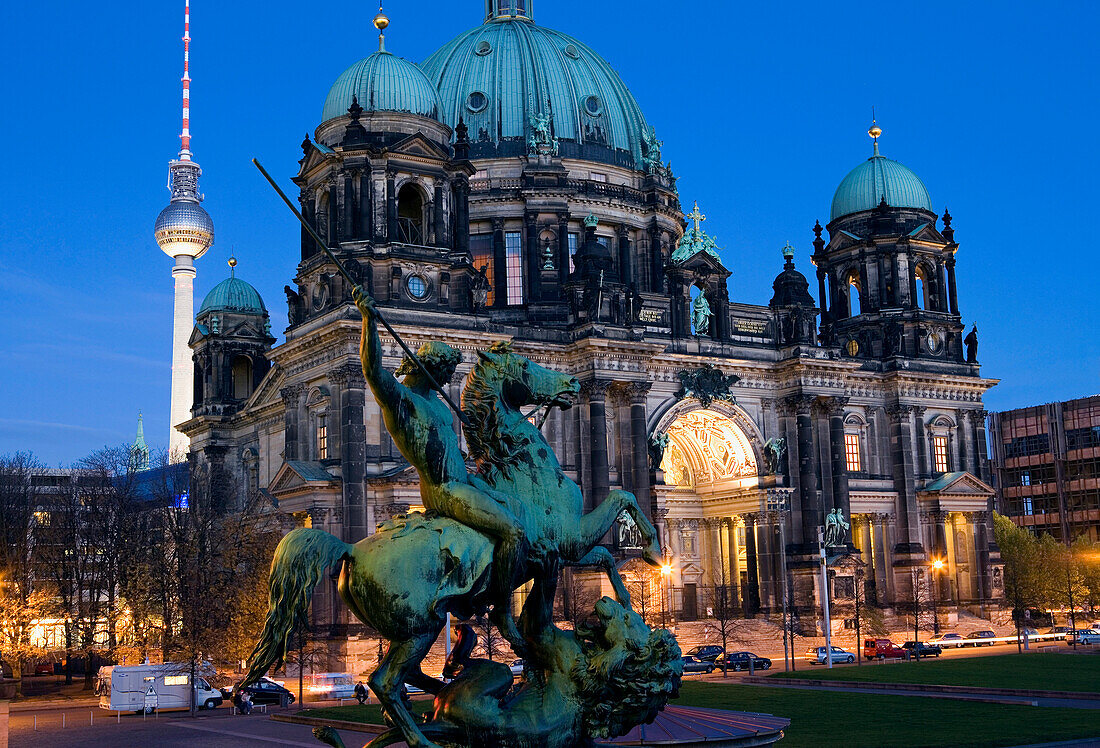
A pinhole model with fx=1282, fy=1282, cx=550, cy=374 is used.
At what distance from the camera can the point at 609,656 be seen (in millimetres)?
13742

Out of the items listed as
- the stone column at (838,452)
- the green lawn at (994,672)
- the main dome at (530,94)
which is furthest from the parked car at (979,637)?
the main dome at (530,94)

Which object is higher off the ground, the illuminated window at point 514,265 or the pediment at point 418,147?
the pediment at point 418,147

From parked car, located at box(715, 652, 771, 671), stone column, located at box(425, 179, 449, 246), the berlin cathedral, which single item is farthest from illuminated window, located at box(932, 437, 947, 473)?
stone column, located at box(425, 179, 449, 246)

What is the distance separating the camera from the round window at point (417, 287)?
64.0 m

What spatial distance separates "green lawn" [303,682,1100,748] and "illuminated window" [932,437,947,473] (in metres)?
41.8

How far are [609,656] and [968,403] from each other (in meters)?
75.4

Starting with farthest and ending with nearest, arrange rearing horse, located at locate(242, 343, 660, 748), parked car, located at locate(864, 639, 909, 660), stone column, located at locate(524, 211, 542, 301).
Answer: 1. stone column, located at locate(524, 211, 542, 301)
2. parked car, located at locate(864, 639, 909, 660)
3. rearing horse, located at locate(242, 343, 660, 748)

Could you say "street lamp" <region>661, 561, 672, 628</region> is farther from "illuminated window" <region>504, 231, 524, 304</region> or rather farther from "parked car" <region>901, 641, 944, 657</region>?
"illuminated window" <region>504, 231, 524, 304</region>

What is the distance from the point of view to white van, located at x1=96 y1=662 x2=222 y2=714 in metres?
46.6

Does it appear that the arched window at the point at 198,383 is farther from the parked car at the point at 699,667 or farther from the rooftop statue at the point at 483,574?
the rooftop statue at the point at 483,574

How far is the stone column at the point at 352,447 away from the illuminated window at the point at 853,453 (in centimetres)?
3278

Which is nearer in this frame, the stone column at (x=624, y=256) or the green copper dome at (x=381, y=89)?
the green copper dome at (x=381, y=89)

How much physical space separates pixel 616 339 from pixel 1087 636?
35022 mm

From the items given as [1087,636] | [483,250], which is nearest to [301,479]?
[483,250]
